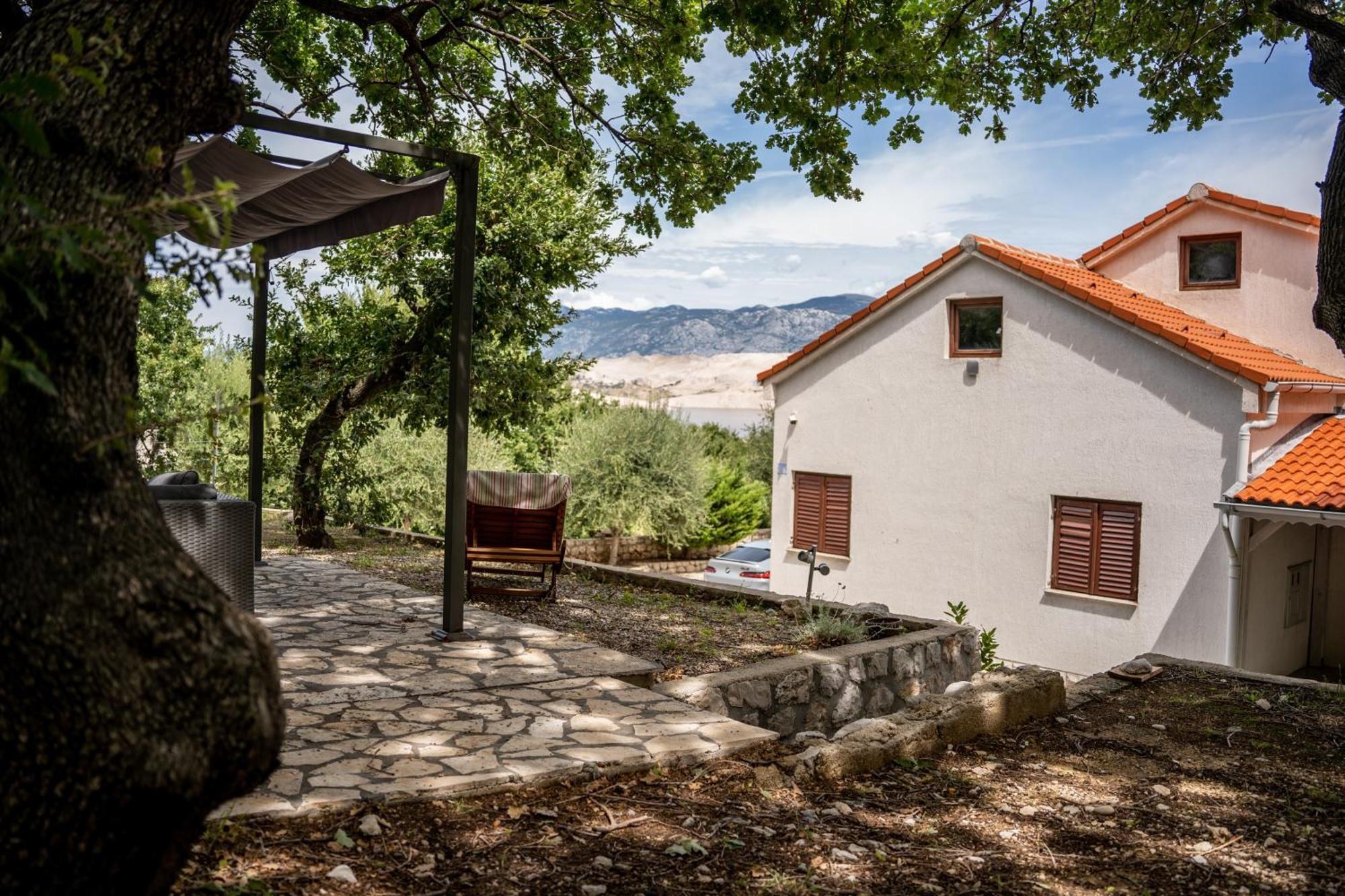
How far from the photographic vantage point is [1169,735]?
18.7ft

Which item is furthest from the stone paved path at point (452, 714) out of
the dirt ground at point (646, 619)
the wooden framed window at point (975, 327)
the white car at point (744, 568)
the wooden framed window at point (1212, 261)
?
the wooden framed window at point (1212, 261)

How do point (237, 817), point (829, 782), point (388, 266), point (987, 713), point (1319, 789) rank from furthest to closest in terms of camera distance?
point (388, 266) < point (987, 713) < point (1319, 789) < point (829, 782) < point (237, 817)

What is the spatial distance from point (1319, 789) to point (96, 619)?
533 cm

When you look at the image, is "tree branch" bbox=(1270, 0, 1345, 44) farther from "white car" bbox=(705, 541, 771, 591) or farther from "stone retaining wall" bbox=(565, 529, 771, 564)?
"stone retaining wall" bbox=(565, 529, 771, 564)

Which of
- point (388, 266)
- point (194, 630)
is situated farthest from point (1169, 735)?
point (388, 266)

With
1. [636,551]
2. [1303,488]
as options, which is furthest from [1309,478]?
[636,551]

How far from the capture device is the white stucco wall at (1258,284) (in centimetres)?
1368

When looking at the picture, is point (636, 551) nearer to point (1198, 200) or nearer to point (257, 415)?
point (1198, 200)

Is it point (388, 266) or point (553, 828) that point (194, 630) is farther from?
point (388, 266)

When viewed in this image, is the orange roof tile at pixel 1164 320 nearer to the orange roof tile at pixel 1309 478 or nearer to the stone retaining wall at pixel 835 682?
the orange roof tile at pixel 1309 478

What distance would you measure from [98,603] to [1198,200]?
16250 millimetres

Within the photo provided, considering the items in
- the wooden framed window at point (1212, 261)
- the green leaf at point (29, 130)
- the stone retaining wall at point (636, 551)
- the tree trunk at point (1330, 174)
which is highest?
the wooden framed window at point (1212, 261)

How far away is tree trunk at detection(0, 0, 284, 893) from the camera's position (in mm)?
1845

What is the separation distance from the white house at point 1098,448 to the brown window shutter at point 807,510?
39 millimetres
